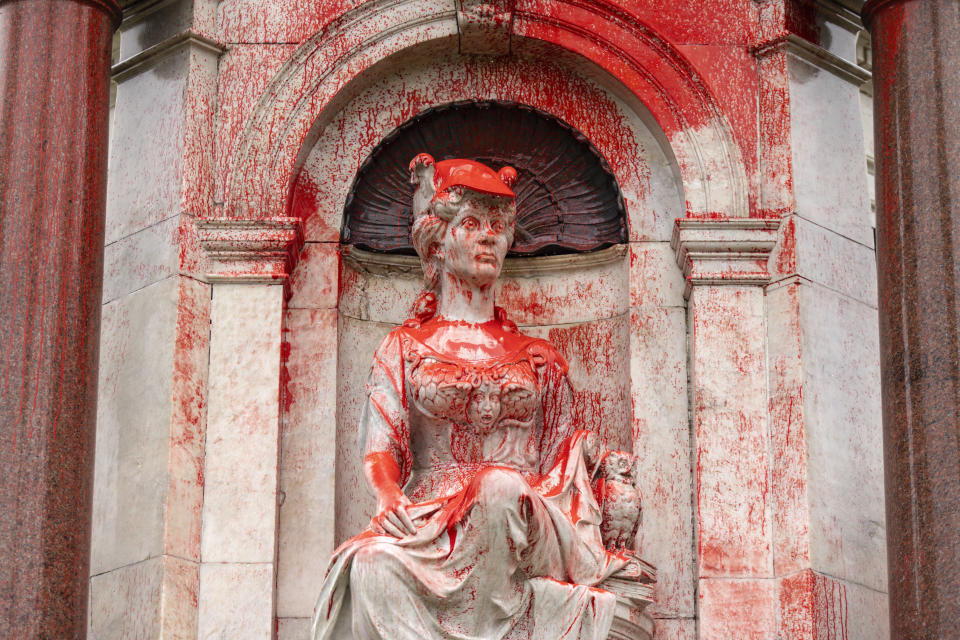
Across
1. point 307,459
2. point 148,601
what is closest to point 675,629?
point 307,459

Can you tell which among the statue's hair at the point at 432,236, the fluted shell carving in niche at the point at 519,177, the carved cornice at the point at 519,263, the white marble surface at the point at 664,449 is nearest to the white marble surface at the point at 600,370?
the white marble surface at the point at 664,449

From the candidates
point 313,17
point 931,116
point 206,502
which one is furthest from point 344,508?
point 931,116

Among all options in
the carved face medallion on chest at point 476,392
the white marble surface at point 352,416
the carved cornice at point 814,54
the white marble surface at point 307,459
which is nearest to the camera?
the carved face medallion on chest at point 476,392

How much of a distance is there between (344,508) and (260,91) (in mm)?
2546

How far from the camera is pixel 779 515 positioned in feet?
39.9

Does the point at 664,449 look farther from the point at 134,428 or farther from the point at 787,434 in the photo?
the point at 134,428

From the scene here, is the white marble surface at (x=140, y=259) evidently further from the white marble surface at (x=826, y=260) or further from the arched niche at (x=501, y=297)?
the white marble surface at (x=826, y=260)

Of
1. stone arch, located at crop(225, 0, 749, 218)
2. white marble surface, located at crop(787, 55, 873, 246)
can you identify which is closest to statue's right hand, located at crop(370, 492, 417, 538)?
stone arch, located at crop(225, 0, 749, 218)

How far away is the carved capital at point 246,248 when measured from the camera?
12602 millimetres

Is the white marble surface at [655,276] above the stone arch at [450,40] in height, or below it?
below

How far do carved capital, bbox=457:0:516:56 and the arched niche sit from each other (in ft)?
0.49

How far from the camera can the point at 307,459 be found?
12.6 m

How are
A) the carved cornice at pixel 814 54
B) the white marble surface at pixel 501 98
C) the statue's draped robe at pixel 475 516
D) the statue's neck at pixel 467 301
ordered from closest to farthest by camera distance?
1. the statue's draped robe at pixel 475 516
2. the statue's neck at pixel 467 301
3. the carved cornice at pixel 814 54
4. the white marble surface at pixel 501 98

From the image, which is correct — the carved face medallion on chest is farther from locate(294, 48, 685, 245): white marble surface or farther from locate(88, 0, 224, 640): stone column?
locate(294, 48, 685, 245): white marble surface
